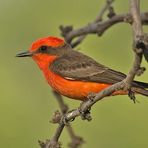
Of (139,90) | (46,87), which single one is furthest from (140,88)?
(46,87)

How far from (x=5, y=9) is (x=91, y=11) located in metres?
1.36

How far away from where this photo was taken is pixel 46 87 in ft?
27.4

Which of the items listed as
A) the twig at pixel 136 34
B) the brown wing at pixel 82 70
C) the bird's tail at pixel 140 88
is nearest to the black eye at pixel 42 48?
the brown wing at pixel 82 70

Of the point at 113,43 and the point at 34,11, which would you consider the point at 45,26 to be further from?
the point at 113,43

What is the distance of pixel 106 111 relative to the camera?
741cm

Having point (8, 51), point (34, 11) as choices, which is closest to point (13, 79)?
point (8, 51)

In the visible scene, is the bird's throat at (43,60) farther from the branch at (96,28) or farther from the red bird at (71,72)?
the branch at (96,28)

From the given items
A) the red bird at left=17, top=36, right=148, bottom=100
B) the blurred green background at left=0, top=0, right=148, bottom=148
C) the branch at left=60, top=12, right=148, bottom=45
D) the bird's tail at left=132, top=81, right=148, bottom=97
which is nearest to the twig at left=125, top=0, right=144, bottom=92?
the bird's tail at left=132, top=81, right=148, bottom=97

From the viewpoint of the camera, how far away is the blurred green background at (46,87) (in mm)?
7242

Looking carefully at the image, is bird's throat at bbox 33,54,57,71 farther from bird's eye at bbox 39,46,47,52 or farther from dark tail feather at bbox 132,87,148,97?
dark tail feather at bbox 132,87,148,97

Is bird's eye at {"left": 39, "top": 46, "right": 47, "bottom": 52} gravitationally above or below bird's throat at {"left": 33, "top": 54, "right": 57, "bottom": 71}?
above

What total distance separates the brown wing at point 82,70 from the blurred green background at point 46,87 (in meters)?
1.04

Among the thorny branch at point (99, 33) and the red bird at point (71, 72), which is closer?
the thorny branch at point (99, 33)

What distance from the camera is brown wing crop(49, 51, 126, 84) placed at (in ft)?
19.1
